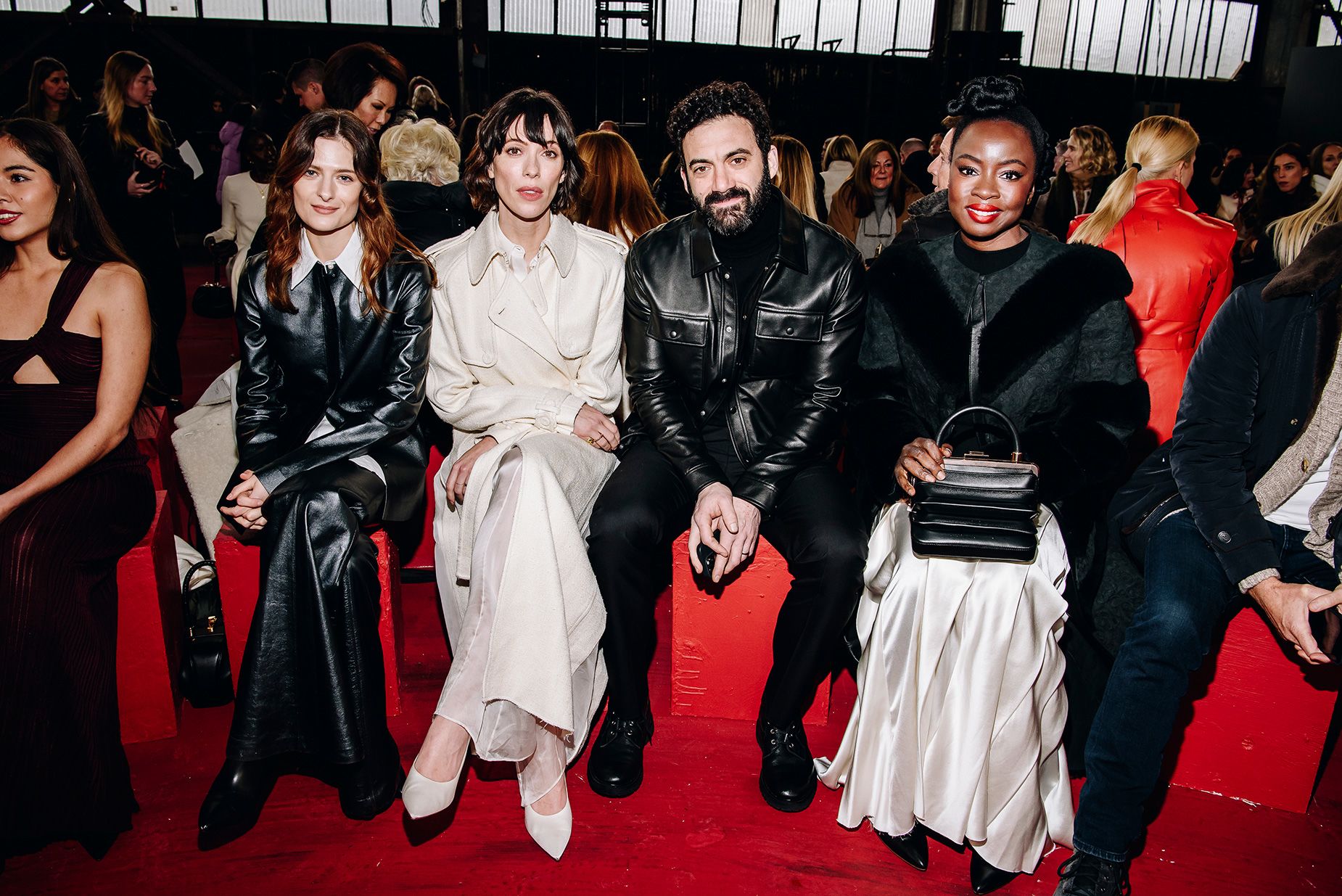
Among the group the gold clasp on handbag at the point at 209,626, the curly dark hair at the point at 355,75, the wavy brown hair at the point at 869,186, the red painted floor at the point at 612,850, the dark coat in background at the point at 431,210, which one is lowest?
the red painted floor at the point at 612,850

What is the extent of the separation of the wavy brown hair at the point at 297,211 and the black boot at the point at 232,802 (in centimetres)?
127

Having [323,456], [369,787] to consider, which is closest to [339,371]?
[323,456]

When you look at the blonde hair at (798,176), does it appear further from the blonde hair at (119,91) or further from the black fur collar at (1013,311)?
the blonde hair at (119,91)

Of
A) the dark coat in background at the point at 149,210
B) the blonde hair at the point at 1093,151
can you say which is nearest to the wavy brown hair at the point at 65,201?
the dark coat in background at the point at 149,210

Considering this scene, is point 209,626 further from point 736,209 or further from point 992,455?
point 992,455

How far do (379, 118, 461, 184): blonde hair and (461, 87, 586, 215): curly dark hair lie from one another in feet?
4.80

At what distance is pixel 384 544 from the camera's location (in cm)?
267

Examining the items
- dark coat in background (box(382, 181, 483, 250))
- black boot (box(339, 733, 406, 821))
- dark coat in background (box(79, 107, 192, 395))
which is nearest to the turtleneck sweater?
black boot (box(339, 733, 406, 821))

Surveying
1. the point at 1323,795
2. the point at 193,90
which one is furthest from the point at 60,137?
the point at 193,90

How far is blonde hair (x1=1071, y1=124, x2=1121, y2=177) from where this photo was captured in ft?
18.8

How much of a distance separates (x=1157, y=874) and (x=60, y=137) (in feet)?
11.3

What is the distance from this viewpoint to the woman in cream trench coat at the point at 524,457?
2.26 meters

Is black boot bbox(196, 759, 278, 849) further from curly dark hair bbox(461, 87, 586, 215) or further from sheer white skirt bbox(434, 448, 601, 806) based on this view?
curly dark hair bbox(461, 87, 586, 215)

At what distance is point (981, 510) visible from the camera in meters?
2.07
